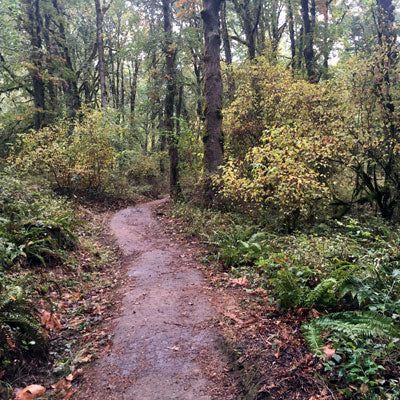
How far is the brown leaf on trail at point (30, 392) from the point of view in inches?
123

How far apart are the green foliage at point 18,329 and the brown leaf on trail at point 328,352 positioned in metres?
3.43

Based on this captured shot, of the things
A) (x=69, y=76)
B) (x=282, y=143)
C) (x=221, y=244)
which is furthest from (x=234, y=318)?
(x=69, y=76)

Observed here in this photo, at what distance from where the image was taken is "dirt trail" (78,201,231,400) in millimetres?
3285

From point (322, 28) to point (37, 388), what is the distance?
838 inches

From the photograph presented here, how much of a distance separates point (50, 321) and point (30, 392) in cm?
152

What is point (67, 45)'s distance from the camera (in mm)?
20906

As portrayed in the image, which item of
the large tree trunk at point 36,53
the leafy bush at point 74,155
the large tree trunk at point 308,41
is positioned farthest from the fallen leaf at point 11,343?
the large tree trunk at point 308,41

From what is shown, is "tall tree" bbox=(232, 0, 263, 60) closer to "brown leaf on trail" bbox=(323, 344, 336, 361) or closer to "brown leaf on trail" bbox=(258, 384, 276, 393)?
"brown leaf on trail" bbox=(323, 344, 336, 361)

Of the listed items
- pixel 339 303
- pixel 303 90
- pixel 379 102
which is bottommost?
pixel 339 303

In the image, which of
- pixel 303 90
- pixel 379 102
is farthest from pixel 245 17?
pixel 379 102

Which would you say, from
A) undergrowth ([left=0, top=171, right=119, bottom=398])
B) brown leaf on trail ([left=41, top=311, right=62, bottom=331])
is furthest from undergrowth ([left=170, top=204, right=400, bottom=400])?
brown leaf on trail ([left=41, top=311, right=62, bottom=331])

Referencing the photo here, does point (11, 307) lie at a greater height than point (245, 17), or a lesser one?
lesser

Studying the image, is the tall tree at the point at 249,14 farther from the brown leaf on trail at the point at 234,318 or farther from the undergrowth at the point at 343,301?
the brown leaf on trail at the point at 234,318

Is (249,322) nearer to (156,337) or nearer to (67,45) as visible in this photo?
(156,337)
